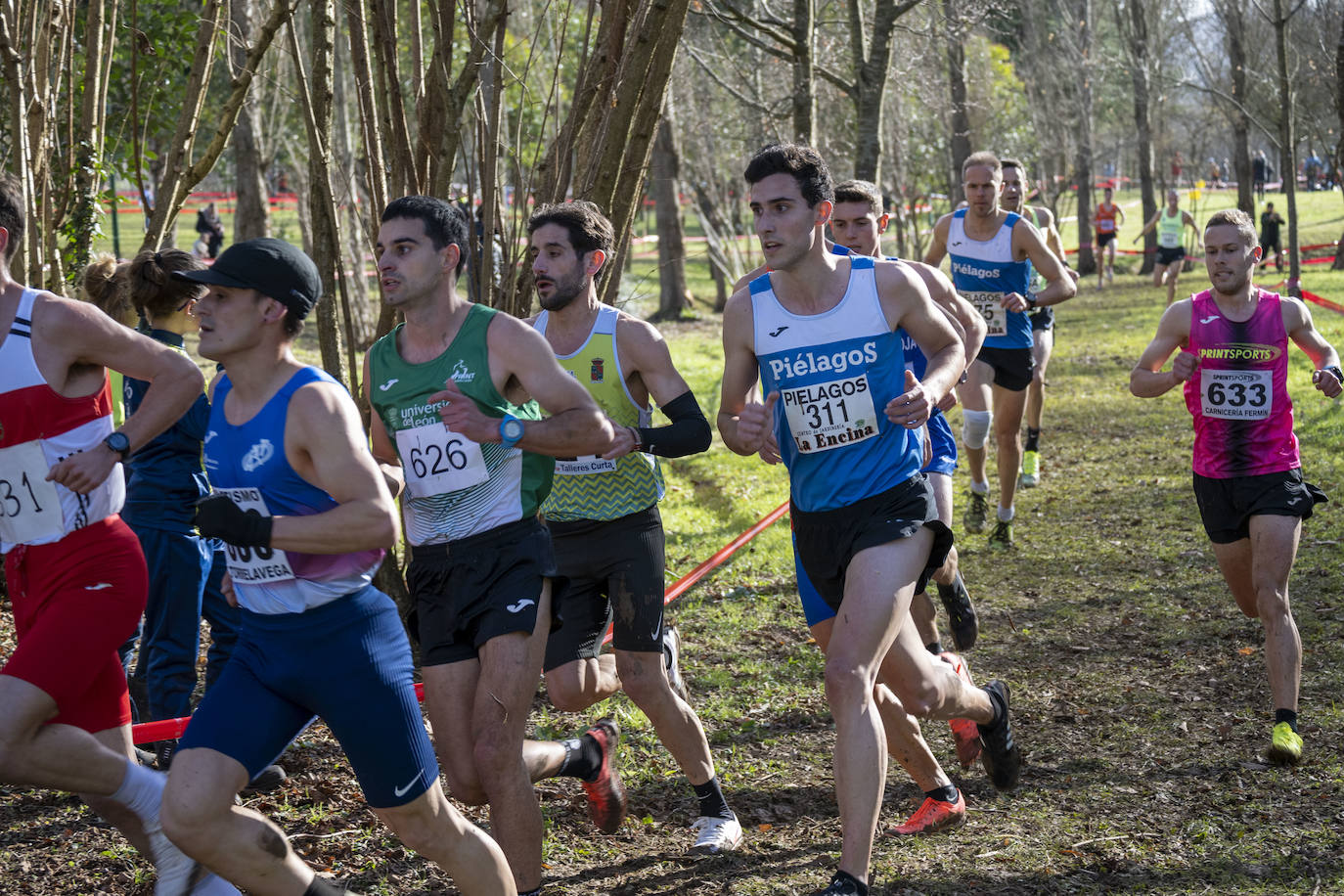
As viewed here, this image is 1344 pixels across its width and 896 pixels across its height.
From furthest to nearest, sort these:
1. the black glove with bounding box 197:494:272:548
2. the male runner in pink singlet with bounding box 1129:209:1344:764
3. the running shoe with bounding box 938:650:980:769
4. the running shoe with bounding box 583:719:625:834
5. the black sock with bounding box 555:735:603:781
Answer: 1. the male runner in pink singlet with bounding box 1129:209:1344:764
2. the running shoe with bounding box 938:650:980:769
3. the running shoe with bounding box 583:719:625:834
4. the black sock with bounding box 555:735:603:781
5. the black glove with bounding box 197:494:272:548

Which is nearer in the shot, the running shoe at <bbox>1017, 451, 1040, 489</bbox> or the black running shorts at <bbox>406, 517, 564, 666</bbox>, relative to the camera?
the black running shorts at <bbox>406, 517, 564, 666</bbox>

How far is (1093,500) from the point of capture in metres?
9.75

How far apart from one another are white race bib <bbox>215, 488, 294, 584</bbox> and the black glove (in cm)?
7

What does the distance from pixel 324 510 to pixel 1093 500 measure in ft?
25.0

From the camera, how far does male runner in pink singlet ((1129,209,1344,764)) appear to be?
5.18m

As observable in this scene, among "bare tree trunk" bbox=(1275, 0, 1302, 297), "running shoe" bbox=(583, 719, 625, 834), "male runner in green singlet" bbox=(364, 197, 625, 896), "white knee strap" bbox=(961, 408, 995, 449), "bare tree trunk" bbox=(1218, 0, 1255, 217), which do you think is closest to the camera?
"male runner in green singlet" bbox=(364, 197, 625, 896)

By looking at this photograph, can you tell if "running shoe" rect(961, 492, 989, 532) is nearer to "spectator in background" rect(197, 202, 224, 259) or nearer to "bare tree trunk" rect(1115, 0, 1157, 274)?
"spectator in background" rect(197, 202, 224, 259)

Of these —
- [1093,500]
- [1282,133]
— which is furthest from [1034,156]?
[1093,500]

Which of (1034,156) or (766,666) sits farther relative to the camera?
(1034,156)

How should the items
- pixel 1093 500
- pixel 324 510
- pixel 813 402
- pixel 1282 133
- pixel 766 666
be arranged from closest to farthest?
1. pixel 324 510
2. pixel 813 402
3. pixel 766 666
4. pixel 1093 500
5. pixel 1282 133

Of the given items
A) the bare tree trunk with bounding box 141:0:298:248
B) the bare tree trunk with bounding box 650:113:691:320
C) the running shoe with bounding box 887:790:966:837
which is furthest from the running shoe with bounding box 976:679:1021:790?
the bare tree trunk with bounding box 650:113:691:320

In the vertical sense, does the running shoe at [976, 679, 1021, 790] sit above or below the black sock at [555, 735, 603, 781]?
below

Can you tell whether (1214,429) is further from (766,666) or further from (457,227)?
(457,227)

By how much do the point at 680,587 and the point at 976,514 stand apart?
2440 millimetres
